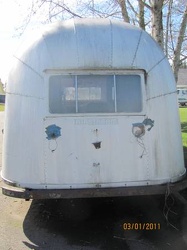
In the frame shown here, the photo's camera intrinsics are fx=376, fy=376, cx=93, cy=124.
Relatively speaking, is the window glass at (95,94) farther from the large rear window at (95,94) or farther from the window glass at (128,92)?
the window glass at (128,92)

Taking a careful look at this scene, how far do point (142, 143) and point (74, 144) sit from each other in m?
0.94

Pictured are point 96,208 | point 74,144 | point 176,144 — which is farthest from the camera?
point 96,208

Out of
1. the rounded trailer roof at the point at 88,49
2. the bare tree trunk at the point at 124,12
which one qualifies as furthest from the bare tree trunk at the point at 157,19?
the rounded trailer roof at the point at 88,49

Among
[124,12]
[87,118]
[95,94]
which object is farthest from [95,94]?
[124,12]

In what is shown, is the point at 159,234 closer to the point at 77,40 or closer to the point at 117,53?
the point at 117,53

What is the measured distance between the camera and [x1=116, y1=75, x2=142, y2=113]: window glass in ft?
17.4

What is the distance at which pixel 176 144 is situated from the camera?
5.48 meters

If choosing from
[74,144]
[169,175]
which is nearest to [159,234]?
[169,175]

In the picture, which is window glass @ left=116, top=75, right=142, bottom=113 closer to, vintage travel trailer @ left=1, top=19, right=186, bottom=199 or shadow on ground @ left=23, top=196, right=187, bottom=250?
vintage travel trailer @ left=1, top=19, right=186, bottom=199

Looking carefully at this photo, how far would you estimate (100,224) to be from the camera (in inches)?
220

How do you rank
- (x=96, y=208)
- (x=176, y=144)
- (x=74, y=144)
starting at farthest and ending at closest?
(x=96, y=208) → (x=176, y=144) → (x=74, y=144)

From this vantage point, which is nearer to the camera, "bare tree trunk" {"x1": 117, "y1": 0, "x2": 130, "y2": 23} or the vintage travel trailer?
the vintage travel trailer
